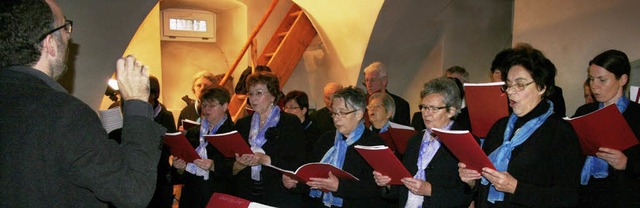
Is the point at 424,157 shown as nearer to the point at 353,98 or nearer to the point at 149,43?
the point at 353,98

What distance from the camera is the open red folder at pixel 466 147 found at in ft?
6.59

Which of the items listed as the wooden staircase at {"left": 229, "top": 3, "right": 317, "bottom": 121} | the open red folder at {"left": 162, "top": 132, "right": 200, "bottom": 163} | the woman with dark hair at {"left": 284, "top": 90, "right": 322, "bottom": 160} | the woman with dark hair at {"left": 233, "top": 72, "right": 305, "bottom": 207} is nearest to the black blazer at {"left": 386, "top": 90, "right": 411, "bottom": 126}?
the woman with dark hair at {"left": 284, "top": 90, "right": 322, "bottom": 160}

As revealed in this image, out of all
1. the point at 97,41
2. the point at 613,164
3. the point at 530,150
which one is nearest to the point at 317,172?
the point at 530,150

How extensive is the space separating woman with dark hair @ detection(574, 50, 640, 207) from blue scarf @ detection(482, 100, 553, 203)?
835mm


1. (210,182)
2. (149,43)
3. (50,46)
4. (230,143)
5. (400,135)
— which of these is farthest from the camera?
(149,43)

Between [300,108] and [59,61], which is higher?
[59,61]

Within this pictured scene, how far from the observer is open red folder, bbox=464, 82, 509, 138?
2794 millimetres

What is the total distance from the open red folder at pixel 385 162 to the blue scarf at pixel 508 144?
0.40 metres

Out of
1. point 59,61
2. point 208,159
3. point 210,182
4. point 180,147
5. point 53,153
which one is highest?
point 59,61

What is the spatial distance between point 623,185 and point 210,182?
2.71 m

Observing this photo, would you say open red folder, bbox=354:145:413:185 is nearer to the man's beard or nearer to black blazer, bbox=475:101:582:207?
black blazer, bbox=475:101:582:207

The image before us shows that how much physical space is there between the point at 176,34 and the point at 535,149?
7.98 m

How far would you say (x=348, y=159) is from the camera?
3025 mm

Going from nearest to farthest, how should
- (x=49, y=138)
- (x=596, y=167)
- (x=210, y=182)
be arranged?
(x=49, y=138), (x=596, y=167), (x=210, y=182)
